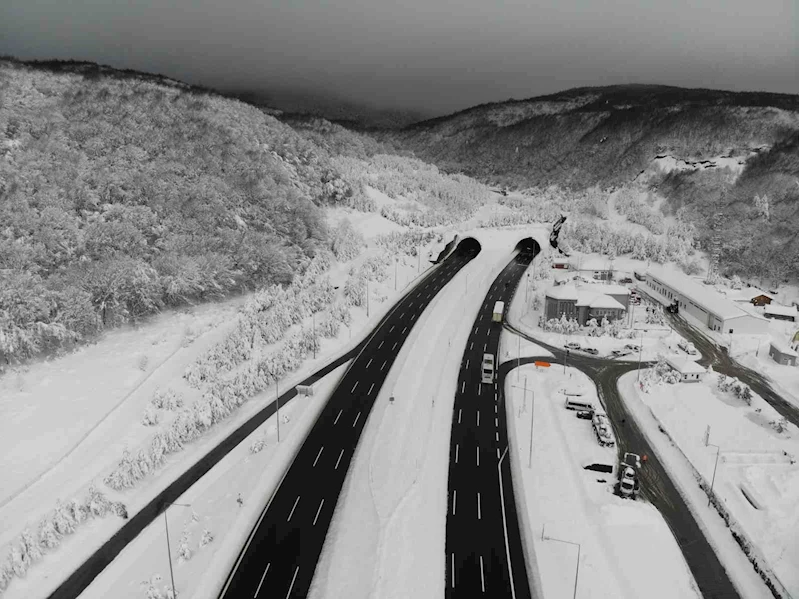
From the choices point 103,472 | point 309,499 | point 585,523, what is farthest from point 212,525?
point 585,523

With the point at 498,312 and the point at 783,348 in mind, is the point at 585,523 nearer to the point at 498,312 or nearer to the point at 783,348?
the point at 783,348

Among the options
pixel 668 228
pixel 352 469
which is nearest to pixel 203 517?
pixel 352 469

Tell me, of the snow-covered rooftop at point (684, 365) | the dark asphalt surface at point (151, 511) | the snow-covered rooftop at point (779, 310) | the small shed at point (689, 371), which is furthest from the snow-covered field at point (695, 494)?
the dark asphalt surface at point (151, 511)

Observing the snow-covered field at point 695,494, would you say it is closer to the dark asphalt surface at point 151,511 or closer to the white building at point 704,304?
the white building at point 704,304

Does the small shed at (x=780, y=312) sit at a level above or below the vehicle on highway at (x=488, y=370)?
above

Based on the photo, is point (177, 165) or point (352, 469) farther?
point (177, 165)

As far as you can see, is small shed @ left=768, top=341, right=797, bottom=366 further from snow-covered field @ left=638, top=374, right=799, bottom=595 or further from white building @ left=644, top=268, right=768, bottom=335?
snow-covered field @ left=638, top=374, right=799, bottom=595

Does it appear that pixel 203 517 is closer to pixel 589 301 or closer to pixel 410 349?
pixel 410 349

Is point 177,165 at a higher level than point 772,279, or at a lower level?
higher
